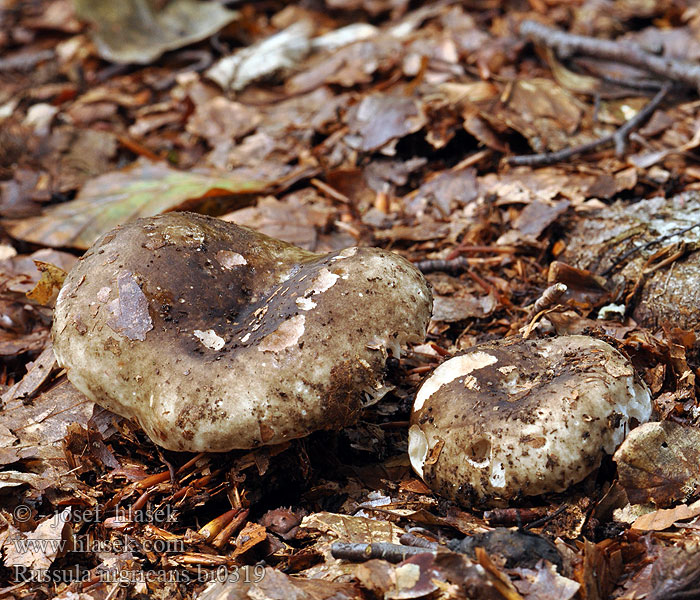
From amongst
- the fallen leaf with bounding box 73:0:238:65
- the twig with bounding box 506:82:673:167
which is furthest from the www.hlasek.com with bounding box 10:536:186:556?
the fallen leaf with bounding box 73:0:238:65

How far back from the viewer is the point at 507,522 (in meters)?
2.60

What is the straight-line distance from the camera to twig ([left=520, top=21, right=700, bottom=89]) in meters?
5.36

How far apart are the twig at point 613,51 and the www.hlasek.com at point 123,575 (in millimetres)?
4940

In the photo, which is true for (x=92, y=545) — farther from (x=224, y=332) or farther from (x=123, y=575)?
(x=224, y=332)

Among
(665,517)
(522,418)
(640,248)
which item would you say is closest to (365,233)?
(640,248)

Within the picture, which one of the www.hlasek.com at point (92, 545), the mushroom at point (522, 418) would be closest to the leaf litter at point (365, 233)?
the www.hlasek.com at point (92, 545)

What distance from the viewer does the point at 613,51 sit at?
5805mm

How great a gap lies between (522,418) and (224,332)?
1.28m

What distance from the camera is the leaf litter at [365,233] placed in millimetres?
2613

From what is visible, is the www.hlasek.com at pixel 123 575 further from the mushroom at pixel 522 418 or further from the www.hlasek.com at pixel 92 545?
the mushroom at pixel 522 418

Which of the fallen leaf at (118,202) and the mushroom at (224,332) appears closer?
the mushroom at (224,332)

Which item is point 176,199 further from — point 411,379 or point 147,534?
point 147,534

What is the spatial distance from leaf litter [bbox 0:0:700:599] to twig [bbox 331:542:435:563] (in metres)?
0.01

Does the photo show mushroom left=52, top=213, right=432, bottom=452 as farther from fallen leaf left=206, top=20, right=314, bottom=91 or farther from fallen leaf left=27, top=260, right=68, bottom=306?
fallen leaf left=206, top=20, right=314, bottom=91
